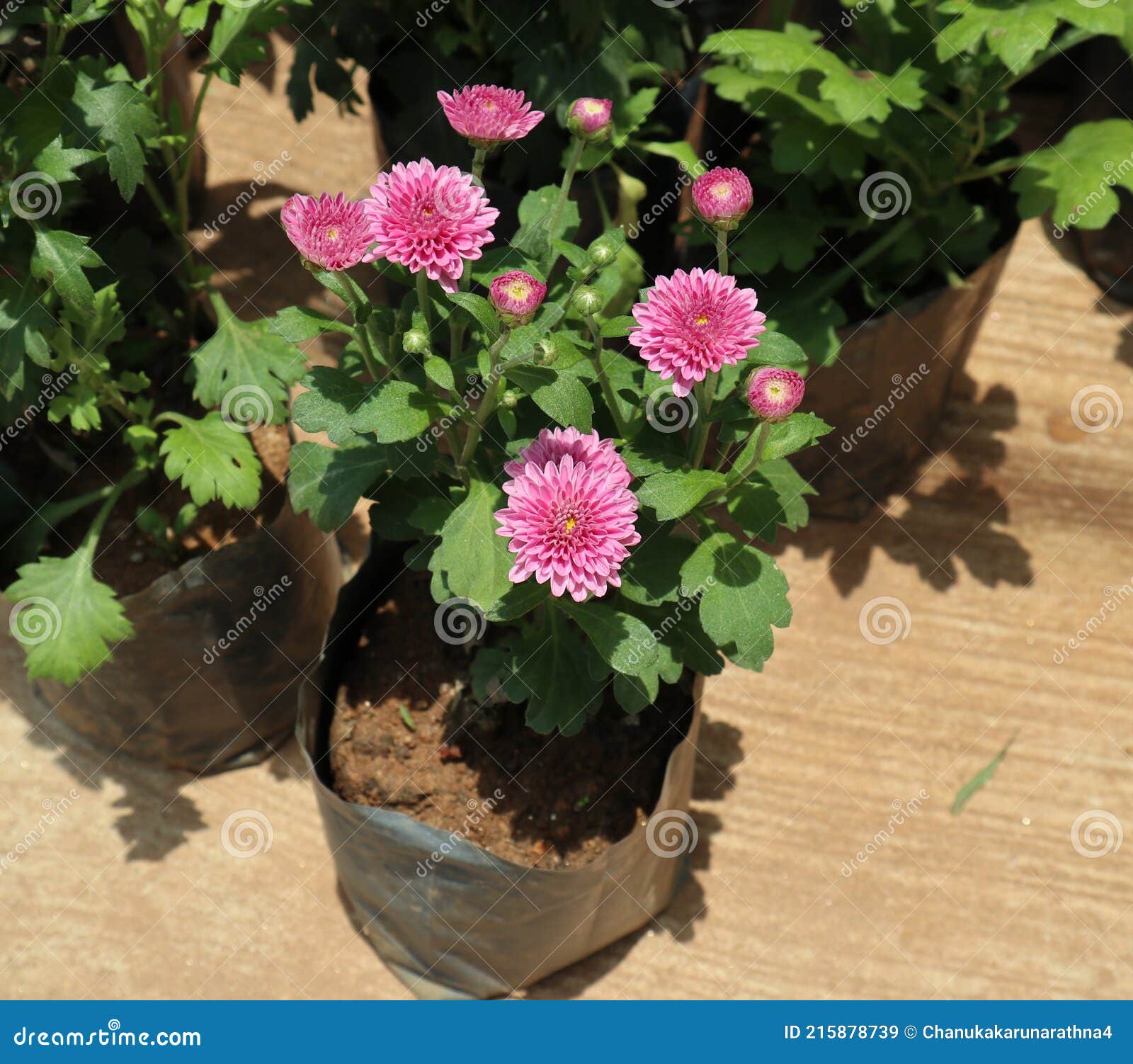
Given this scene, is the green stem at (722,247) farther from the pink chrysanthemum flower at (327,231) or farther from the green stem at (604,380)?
the pink chrysanthemum flower at (327,231)

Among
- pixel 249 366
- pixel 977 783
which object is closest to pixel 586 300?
pixel 249 366

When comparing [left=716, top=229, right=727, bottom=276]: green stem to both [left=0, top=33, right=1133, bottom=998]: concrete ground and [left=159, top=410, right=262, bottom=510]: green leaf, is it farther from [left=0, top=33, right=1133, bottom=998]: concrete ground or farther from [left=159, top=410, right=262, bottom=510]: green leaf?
[left=0, top=33, right=1133, bottom=998]: concrete ground

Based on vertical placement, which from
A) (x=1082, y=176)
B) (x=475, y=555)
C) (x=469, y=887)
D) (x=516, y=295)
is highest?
(x=516, y=295)

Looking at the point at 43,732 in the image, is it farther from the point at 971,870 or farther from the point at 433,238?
the point at 971,870

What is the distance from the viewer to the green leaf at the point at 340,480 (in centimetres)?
116

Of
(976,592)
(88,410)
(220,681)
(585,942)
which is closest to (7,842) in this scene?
(220,681)

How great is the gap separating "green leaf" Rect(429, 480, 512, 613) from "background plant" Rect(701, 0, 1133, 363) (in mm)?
598

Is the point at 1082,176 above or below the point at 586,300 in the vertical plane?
below

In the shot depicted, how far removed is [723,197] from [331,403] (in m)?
0.37

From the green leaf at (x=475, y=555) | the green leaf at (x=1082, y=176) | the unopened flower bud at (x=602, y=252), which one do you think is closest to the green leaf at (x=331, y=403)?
the green leaf at (x=475, y=555)

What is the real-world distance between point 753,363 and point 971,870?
2.50 ft

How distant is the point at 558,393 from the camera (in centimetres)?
102

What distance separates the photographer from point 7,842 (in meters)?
1.55

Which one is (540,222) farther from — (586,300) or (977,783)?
(977,783)
